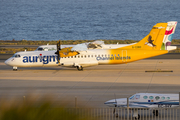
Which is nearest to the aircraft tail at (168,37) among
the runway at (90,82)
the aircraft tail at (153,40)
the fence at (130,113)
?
the runway at (90,82)

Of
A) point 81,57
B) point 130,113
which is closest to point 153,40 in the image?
point 81,57

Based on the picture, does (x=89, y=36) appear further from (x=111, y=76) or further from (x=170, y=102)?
(x=170, y=102)

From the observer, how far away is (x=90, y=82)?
31438 mm

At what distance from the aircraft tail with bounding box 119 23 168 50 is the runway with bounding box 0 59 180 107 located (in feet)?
8.48

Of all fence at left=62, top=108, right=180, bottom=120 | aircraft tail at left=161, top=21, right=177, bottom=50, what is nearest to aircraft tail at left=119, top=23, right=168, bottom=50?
aircraft tail at left=161, top=21, right=177, bottom=50

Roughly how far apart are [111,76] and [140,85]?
6.26 metres

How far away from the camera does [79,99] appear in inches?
933

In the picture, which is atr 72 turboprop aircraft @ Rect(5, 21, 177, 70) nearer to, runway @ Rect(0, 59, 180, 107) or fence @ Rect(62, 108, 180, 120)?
runway @ Rect(0, 59, 180, 107)

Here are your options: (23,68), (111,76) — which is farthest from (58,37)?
(111,76)

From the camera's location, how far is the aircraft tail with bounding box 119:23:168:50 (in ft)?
136

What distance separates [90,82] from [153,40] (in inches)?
537

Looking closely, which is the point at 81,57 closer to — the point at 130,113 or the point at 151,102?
the point at 130,113

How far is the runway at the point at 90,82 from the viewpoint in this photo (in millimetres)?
24989

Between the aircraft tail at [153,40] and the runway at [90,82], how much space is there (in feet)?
8.48
